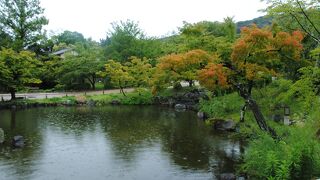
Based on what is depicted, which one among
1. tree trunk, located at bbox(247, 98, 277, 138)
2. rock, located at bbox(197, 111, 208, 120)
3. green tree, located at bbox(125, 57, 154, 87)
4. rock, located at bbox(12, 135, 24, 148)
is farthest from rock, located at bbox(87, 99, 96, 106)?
tree trunk, located at bbox(247, 98, 277, 138)

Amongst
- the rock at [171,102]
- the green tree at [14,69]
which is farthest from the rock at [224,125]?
the green tree at [14,69]

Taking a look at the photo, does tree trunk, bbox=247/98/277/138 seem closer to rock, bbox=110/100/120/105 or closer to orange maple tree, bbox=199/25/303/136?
orange maple tree, bbox=199/25/303/136

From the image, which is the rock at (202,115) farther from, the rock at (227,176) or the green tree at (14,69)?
the green tree at (14,69)

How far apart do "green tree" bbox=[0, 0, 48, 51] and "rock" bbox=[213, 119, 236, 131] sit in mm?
30693

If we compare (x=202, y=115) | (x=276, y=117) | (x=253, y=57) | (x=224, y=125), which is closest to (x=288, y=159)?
(x=253, y=57)

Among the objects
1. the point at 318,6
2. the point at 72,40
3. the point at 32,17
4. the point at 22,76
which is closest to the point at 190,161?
the point at 318,6

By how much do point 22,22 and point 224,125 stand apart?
110 feet

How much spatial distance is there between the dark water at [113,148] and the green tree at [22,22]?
834 inches

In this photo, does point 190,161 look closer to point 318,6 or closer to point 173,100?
point 318,6

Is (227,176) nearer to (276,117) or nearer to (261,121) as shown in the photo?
(261,121)

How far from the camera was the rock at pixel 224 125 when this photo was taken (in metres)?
22.0

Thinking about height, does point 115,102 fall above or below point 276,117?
above

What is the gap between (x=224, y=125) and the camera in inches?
886

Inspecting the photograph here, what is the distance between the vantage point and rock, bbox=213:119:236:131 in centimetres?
2200
